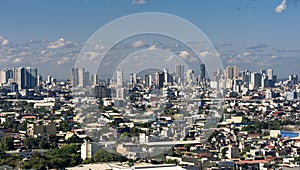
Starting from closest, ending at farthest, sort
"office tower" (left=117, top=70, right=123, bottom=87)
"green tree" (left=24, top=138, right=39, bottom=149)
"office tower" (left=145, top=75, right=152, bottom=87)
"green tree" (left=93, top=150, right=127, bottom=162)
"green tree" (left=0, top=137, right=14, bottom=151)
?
"green tree" (left=93, top=150, right=127, bottom=162) < "green tree" (left=0, top=137, right=14, bottom=151) < "green tree" (left=24, top=138, right=39, bottom=149) < "office tower" (left=117, top=70, right=123, bottom=87) < "office tower" (left=145, top=75, right=152, bottom=87)

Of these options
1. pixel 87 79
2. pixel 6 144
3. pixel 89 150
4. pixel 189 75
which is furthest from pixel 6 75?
pixel 89 150

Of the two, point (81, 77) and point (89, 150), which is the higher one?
point (81, 77)

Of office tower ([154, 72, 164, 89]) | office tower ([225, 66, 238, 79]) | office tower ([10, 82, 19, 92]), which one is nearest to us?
office tower ([154, 72, 164, 89])

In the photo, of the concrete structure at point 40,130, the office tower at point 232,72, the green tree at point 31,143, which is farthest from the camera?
the office tower at point 232,72

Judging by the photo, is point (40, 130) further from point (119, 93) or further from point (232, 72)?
point (232, 72)

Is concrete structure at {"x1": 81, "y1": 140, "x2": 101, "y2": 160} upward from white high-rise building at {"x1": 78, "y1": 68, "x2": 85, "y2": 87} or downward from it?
downward

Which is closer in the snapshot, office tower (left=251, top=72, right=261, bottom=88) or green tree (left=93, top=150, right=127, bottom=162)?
green tree (left=93, top=150, right=127, bottom=162)

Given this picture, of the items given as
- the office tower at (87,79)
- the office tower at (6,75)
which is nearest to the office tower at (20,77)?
the office tower at (6,75)

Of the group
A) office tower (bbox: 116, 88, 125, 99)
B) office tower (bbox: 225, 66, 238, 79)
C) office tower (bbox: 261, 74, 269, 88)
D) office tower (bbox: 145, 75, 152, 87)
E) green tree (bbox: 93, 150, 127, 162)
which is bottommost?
green tree (bbox: 93, 150, 127, 162)

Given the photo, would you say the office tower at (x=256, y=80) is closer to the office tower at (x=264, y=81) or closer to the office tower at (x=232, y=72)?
the office tower at (x=264, y=81)

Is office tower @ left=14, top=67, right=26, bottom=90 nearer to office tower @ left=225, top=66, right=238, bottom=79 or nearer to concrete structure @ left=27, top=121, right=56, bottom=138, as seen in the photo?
office tower @ left=225, top=66, right=238, bottom=79

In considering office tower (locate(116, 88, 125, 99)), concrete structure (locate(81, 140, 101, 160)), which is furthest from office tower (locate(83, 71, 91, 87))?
concrete structure (locate(81, 140, 101, 160))

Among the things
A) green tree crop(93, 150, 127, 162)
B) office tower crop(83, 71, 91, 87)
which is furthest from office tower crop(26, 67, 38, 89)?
green tree crop(93, 150, 127, 162)
